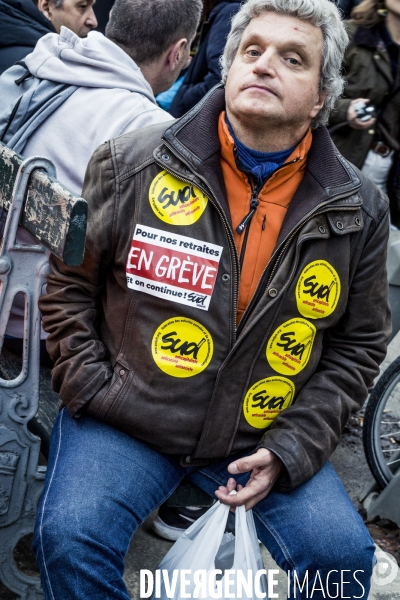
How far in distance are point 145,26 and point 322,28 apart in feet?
2.76

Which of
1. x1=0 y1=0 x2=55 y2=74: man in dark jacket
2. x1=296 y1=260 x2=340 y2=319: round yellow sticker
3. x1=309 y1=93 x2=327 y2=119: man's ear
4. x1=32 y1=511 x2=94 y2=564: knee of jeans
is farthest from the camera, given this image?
x1=0 y1=0 x2=55 y2=74: man in dark jacket

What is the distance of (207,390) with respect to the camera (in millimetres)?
2221

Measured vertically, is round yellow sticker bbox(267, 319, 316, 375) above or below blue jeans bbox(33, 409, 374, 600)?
above

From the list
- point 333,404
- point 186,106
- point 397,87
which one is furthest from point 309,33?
point 186,106

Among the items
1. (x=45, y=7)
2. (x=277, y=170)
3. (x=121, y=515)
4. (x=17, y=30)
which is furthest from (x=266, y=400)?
(x=45, y=7)

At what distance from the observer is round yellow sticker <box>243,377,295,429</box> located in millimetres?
2262

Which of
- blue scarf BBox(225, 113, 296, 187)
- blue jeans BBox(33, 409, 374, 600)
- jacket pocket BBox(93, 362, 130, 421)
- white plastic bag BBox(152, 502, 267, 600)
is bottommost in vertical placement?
white plastic bag BBox(152, 502, 267, 600)

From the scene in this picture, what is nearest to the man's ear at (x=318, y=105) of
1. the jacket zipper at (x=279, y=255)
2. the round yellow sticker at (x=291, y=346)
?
the jacket zipper at (x=279, y=255)

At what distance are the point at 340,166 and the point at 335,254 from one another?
0.26 metres

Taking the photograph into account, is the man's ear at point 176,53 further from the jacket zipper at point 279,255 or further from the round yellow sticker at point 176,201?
the jacket zipper at point 279,255

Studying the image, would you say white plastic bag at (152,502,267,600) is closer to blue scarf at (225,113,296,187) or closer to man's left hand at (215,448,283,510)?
man's left hand at (215,448,283,510)

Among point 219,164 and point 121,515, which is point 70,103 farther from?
point 121,515

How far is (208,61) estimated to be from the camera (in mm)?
4566

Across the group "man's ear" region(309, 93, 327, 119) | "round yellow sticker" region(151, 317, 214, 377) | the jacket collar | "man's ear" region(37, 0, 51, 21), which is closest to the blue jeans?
"round yellow sticker" region(151, 317, 214, 377)
